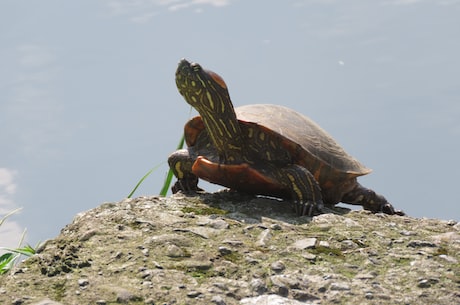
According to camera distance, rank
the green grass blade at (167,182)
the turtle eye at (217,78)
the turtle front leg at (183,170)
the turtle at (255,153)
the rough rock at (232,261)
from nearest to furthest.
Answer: the rough rock at (232,261)
the turtle at (255,153)
the turtle eye at (217,78)
the turtle front leg at (183,170)
the green grass blade at (167,182)

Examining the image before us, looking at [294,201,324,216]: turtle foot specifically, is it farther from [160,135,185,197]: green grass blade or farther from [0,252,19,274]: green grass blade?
[0,252,19,274]: green grass blade

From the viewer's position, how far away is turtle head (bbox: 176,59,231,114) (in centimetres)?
586

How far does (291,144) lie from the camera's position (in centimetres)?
591

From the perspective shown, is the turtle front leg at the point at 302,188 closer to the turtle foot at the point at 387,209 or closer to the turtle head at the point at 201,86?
the turtle head at the point at 201,86

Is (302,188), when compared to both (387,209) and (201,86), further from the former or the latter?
(387,209)

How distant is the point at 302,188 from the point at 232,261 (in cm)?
174

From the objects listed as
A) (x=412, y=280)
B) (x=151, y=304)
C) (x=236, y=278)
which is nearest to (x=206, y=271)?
(x=236, y=278)

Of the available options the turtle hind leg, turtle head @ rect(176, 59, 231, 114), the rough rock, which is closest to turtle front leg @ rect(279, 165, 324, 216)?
the rough rock

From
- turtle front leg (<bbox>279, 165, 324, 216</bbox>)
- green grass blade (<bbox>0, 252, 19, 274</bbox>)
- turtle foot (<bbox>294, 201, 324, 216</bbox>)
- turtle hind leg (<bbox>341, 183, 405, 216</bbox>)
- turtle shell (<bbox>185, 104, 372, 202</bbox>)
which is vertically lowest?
green grass blade (<bbox>0, 252, 19, 274</bbox>)

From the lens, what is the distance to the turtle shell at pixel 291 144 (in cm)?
597

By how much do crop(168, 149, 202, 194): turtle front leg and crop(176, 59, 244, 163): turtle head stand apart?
434 mm

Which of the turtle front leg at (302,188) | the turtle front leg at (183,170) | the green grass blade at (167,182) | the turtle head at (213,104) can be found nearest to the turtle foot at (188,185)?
the turtle front leg at (183,170)

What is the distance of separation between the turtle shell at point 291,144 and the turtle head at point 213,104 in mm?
124

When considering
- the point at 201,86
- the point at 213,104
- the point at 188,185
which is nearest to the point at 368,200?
the point at 188,185
